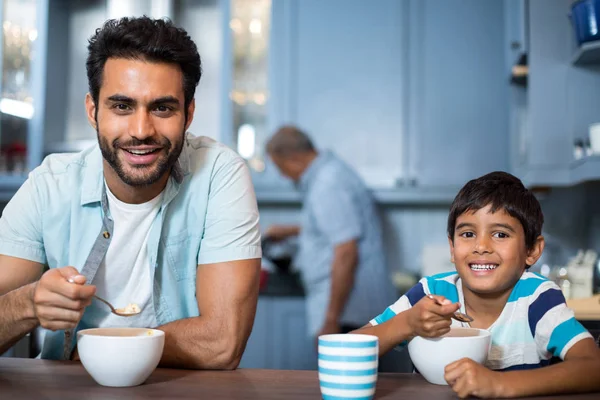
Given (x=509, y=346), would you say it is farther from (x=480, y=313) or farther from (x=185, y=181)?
(x=185, y=181)

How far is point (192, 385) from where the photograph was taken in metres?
1.15

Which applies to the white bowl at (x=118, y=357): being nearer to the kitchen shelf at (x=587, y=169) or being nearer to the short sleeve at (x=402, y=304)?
the short sleeve at (x=402, y=304)

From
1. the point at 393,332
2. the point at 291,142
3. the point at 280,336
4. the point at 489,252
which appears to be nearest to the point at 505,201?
the point at 489,252

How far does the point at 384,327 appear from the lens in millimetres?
1285

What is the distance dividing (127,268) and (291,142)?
2.08 metres

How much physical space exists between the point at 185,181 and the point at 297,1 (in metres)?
2.76

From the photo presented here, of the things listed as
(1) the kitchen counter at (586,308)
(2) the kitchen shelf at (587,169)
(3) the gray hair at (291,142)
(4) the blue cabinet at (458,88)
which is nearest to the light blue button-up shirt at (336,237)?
(3) the gray hair at (291,142)

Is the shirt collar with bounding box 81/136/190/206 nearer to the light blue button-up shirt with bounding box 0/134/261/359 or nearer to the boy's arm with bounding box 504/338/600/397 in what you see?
the light blue button-up shirt with bounding box 0/134/261/359

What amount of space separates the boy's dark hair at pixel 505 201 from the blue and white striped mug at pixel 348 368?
1.66 ft

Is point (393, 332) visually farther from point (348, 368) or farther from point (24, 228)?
point (24, 228)

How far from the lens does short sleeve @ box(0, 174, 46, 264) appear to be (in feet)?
5.12

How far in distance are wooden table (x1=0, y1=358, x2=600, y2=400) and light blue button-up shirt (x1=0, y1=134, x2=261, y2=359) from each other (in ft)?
1.06

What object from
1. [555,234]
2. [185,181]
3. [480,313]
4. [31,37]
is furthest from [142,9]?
[480,313]

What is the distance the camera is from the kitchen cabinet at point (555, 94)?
9.71 feet
